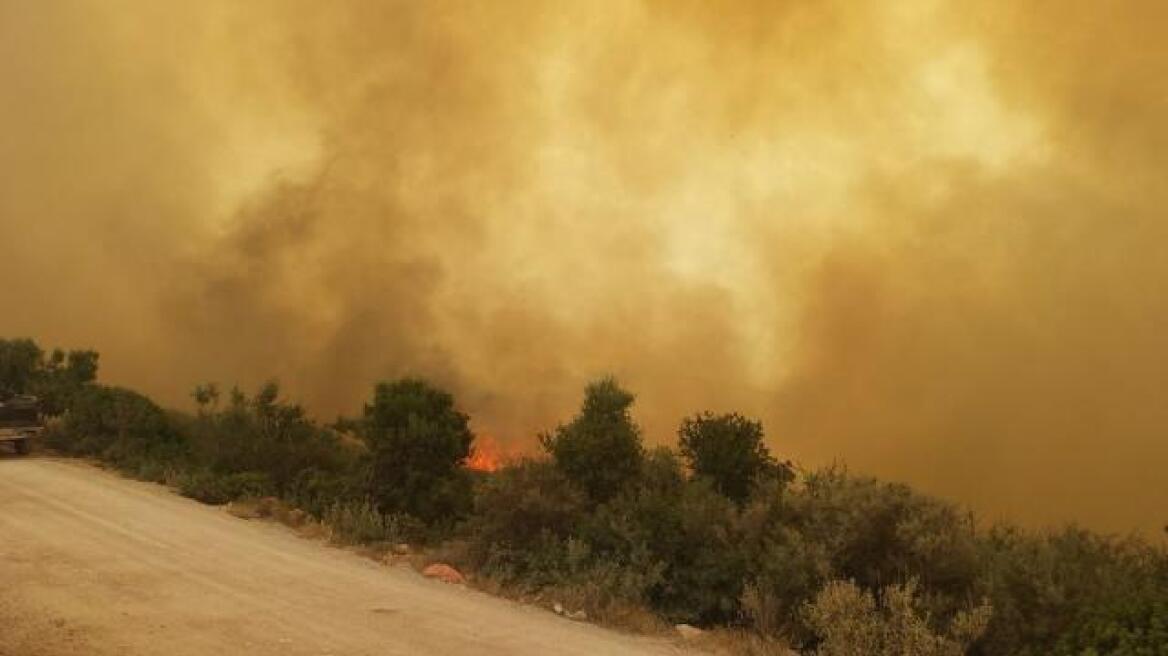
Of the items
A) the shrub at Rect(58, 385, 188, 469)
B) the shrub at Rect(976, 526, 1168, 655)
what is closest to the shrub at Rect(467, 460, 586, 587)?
the shrub at Rect(976, 526, 1168, 655)

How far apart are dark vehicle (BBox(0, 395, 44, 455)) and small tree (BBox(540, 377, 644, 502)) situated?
17962 mm

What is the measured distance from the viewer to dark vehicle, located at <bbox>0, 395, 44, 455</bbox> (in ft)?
83.0

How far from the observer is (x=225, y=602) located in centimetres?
993

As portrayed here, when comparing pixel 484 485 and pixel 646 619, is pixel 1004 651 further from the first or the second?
pixel 484 485

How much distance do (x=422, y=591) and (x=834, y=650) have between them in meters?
5.13

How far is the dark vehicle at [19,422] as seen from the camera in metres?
25.3

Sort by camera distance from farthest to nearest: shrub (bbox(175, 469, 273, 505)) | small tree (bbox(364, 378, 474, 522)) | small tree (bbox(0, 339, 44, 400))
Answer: small tree (bbox(0, 339, 44, 400)) < shrub (bbox(175, 469, 273, 505)) < small tree (bbox(364, 378, 474, 522))

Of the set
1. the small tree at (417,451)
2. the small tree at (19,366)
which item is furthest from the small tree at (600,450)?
the small tree at (19,366)

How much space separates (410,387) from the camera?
18.5m

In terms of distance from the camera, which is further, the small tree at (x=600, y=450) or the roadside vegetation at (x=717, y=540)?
the small tree at (x=600, y=450)

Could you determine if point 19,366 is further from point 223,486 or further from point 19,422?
point 223,486

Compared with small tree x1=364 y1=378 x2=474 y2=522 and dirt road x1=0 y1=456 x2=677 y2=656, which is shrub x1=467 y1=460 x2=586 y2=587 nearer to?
dirt road x1=0 y1=456 x2=677 y2=656

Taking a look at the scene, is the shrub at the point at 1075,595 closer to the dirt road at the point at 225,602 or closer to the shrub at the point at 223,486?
the dirt road at the point at 225,602

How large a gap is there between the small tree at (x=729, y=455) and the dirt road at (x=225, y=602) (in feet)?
18.1
